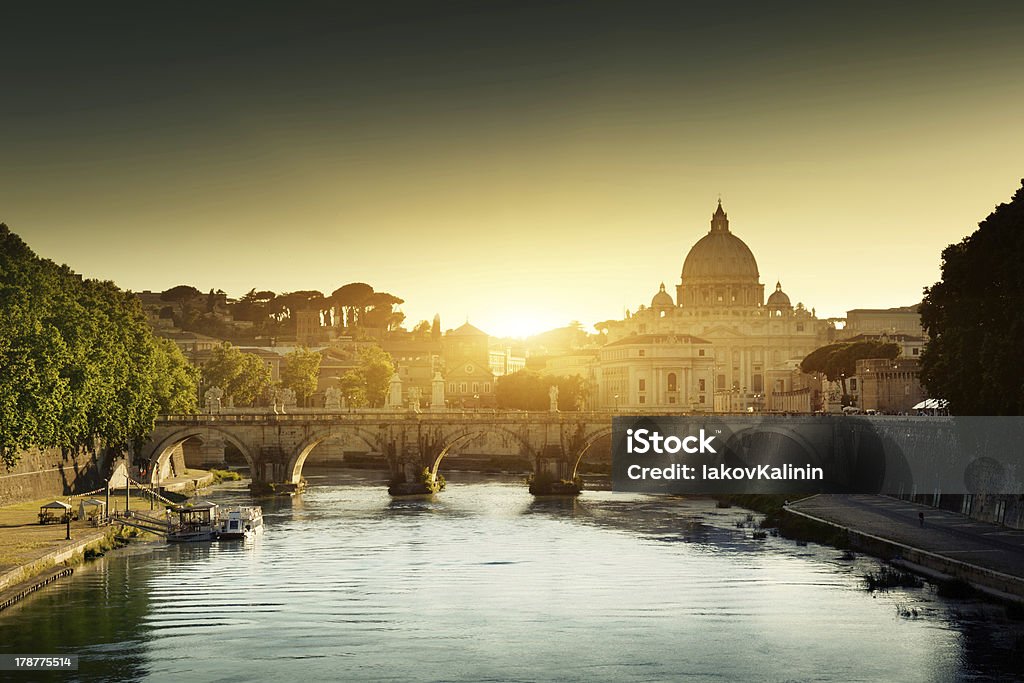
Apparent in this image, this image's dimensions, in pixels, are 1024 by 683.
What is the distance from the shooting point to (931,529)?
5556 centimetres

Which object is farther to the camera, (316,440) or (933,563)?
(316,440)

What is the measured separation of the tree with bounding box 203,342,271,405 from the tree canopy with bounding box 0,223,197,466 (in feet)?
147

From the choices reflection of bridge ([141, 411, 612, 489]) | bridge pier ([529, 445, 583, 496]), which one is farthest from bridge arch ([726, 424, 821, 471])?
bridge pier ([529, 445, 583, 496])

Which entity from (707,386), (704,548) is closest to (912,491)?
(704,548)

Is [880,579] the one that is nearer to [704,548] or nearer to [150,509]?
[704,548]

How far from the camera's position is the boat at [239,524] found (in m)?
62.4

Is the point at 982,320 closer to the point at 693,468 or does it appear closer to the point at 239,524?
the point at 239,524

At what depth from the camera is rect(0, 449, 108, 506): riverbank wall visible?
63956mm

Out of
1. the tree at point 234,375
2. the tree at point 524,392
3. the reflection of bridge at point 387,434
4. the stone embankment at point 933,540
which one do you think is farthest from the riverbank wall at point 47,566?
the tree at point 524,392

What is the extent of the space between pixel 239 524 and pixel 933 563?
29.5 m

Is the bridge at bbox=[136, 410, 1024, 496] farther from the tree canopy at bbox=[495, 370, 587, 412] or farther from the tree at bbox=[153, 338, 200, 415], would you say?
the tree canopy at bbox=[495, 370, 587, 412]

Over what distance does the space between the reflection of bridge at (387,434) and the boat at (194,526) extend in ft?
66.4

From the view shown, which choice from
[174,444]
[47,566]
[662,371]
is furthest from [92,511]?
[662,371]

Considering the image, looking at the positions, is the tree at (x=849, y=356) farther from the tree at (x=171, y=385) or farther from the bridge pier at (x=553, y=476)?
the tree at (x=171, y=385)
